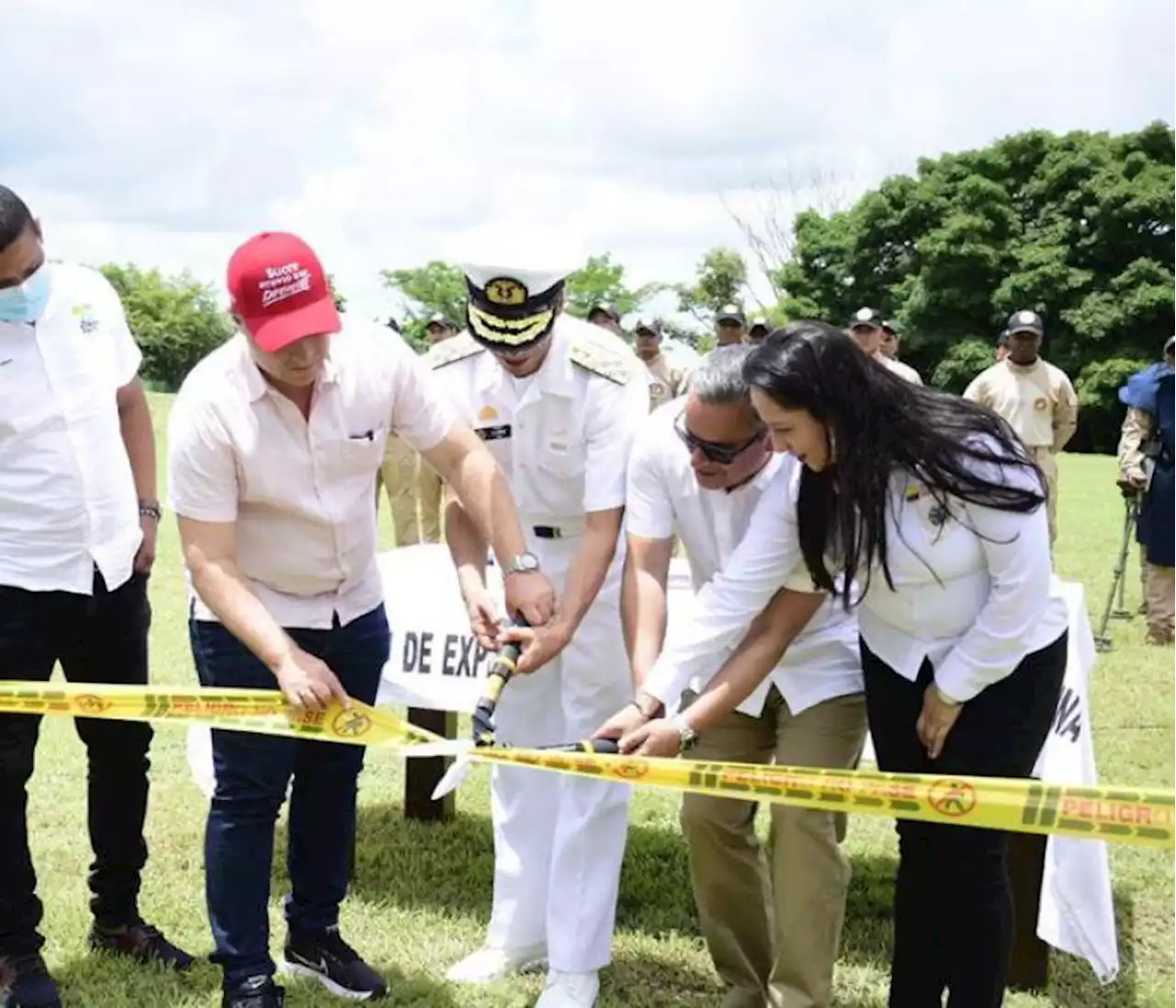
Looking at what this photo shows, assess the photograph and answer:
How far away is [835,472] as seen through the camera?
2.87 meters

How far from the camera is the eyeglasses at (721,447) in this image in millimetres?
3189

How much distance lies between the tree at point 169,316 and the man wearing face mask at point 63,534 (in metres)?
52.5

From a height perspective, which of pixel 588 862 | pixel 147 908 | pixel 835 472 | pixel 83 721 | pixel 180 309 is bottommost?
pixel 147 908

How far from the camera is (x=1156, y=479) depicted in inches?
356

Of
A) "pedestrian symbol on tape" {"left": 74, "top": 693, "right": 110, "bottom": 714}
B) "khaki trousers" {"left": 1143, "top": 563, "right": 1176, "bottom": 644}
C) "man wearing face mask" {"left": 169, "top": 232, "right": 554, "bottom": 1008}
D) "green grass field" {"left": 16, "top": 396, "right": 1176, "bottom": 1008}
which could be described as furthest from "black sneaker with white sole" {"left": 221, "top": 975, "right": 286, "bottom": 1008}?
"khaki trousers" {"left": 1143, "top": 563, "right": 1176, "bottom": 644}

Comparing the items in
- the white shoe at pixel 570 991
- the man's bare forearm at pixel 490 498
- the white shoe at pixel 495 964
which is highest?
the man's bare forearm at pixel 490 498

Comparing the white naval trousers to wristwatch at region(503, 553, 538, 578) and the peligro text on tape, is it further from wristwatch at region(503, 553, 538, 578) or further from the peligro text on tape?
the peligro text on tape

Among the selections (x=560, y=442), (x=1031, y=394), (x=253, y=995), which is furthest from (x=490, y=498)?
(x=1031, y=394)

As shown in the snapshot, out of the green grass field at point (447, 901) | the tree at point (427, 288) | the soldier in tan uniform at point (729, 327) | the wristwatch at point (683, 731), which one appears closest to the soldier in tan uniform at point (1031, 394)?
the soldier in tan uniform at point (729, 327)

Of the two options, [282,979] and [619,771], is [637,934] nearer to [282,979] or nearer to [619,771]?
[282,979]

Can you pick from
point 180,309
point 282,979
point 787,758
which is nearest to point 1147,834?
point 787,758

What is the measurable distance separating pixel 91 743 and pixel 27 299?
1.28 meters

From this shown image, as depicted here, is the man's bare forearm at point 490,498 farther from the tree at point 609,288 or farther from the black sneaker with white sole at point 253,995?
the tree at point 609,288

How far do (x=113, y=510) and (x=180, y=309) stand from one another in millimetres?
61734
